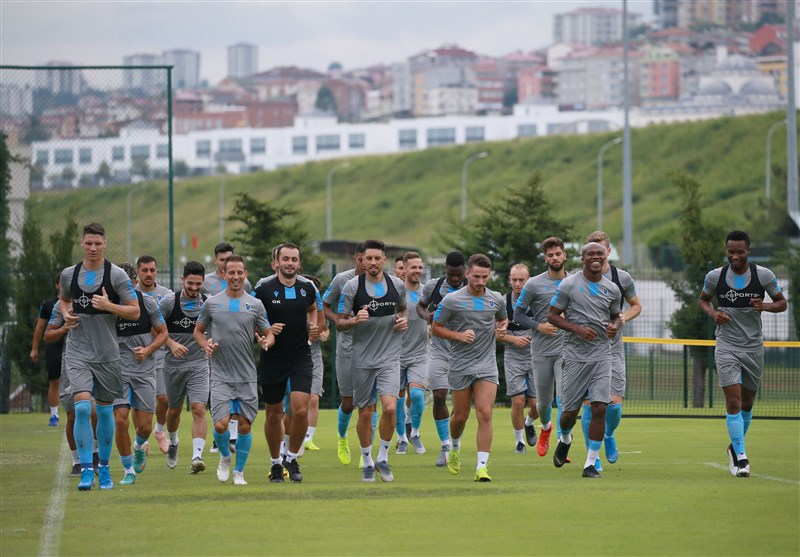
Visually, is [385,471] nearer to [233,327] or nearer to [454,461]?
[454,461]

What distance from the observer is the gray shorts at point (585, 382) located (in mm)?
14117

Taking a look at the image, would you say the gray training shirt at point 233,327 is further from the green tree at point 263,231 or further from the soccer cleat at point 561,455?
the green tree at point 263,231

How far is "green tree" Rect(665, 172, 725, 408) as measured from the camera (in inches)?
1083

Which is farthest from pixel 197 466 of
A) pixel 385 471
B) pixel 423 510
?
pixel 423 510

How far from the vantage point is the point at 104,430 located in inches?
542

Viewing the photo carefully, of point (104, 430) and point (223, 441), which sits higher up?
point (104, 430)

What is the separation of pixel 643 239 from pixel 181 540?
77890 millimetres

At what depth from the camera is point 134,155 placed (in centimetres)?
3052

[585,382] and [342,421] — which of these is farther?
[342,421]

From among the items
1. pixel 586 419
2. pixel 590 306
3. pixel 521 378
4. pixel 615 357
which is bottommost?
pixel 586 419

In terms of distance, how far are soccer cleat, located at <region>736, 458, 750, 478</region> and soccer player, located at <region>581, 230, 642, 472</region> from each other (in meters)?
1.30

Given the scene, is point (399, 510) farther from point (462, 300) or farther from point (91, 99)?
point (91, 99)

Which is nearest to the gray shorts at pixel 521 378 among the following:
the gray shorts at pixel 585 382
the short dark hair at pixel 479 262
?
the gray shorts at pixel 585 382

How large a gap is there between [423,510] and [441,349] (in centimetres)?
433
